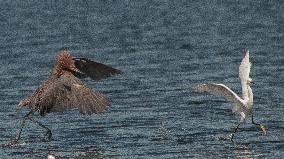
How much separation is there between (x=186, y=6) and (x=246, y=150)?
27.7 m

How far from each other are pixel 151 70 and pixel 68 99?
1180cm

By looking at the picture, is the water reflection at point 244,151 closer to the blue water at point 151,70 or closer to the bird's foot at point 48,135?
the blue water at point 151,70

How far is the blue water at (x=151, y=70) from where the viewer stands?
2064cm

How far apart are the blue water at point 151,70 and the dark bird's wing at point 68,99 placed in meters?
1.32

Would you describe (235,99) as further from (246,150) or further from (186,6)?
(186,6)

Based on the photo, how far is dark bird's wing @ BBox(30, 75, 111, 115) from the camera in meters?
18.4

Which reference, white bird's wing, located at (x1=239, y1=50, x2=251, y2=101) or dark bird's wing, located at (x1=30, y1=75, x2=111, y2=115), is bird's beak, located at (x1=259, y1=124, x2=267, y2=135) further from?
dark bird's wing, located at (x1=30, y1=75, x2=111, y2=115)

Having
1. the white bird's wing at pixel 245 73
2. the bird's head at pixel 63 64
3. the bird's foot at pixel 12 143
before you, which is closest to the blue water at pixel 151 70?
the bird's foot at pixel 12 143

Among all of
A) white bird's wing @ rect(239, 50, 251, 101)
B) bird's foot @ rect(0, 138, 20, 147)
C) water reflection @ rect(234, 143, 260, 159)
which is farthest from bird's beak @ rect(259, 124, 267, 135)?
bird's foot @ rect(0, 138, 20, 147)

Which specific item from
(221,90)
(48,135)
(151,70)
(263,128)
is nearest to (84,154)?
(48,135)

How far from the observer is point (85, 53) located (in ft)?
113

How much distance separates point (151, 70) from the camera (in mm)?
30109

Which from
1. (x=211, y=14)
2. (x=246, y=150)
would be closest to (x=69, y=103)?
(x=246, y=150)

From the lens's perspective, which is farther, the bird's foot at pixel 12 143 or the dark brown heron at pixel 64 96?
the bird's foot at pixel 12 143
